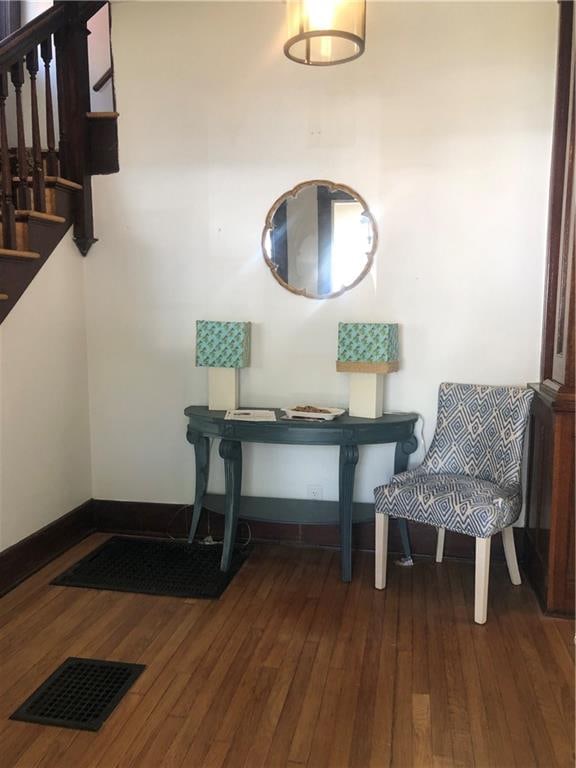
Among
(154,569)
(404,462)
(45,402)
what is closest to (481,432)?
(404,462)

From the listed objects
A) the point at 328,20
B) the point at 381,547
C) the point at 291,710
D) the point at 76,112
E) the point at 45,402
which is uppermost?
the point at 76,112

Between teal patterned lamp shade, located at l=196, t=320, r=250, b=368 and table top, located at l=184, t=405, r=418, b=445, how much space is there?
0.29m

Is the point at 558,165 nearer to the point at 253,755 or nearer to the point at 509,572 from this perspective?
the point at 509,572

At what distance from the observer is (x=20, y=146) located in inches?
114

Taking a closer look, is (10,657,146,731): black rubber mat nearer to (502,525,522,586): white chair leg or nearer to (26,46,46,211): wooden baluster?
(502,525,522,586): white chair leg

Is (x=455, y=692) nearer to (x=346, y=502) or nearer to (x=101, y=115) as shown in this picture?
(x=346, y=502)

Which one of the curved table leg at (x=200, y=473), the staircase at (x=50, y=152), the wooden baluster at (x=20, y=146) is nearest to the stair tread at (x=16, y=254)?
the staircase at (x=50, y=152)

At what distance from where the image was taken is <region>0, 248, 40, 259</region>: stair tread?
8.77 ft

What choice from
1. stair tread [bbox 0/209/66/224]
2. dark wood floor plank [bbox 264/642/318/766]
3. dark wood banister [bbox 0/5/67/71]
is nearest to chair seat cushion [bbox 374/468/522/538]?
dark wood floor plank [bbox 264/642/318/766]

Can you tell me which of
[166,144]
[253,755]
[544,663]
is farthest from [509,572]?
[166,144]

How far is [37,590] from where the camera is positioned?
111 inches

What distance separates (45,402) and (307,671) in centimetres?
179

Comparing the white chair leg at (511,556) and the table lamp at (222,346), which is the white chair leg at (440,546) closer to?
the white chair leg at (511,556)

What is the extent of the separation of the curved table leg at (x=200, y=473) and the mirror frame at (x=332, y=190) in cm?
88
